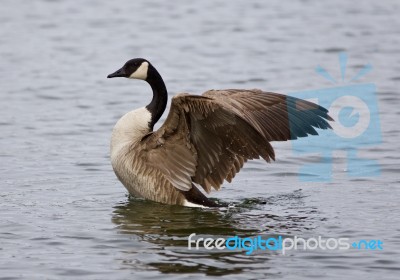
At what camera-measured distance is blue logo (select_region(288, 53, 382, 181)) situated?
1198 cm

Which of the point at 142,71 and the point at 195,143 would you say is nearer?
the point at 195,143

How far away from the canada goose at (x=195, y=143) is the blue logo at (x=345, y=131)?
0.88ft

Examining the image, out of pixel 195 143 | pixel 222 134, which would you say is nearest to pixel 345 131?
pixel 195 143

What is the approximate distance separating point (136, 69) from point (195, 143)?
1442mm

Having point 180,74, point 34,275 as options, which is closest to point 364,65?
point 180,74

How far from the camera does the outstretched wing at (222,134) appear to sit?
9.38 meters

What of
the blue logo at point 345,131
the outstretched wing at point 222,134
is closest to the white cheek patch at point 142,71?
the outstretched wing at point 222,134

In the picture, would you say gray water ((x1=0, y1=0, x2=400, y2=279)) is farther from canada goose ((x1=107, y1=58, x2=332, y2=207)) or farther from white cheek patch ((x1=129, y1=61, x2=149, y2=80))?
white cheek patch ((x1=129, y1=61, x2=149, y2=80))

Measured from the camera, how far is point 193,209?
1020 cm

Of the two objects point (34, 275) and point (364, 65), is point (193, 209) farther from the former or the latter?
point (364, 65)

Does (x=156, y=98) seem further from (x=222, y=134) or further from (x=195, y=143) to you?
(x=222, y=134)

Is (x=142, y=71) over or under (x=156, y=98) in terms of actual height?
over

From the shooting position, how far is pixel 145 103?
625 inches

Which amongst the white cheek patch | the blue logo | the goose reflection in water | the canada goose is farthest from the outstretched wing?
the white cheek patch
